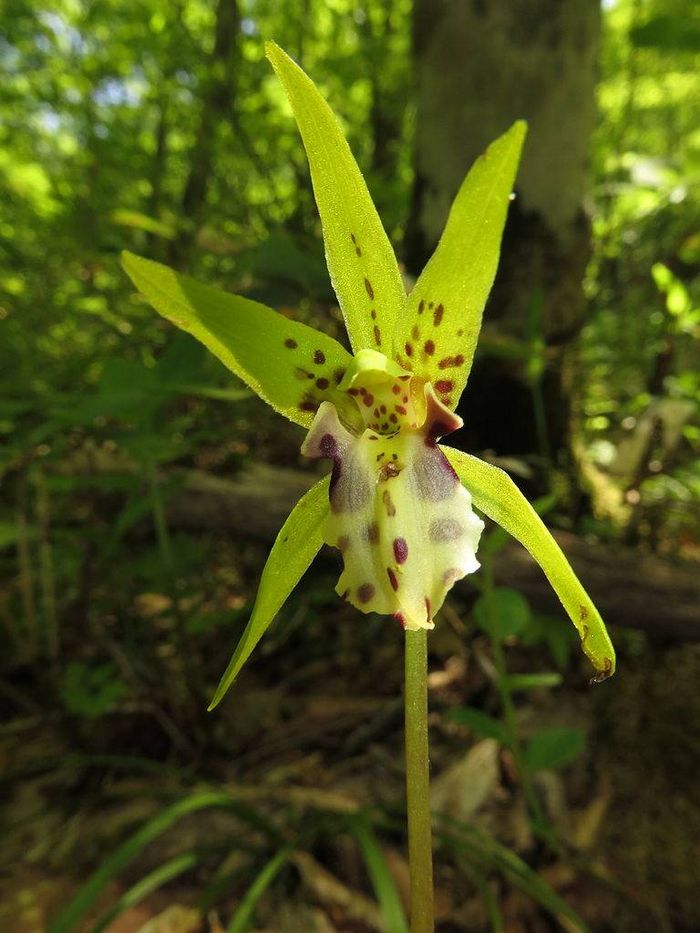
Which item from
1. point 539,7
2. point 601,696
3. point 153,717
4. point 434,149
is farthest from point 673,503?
point 153,717

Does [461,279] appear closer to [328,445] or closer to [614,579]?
[328,445]

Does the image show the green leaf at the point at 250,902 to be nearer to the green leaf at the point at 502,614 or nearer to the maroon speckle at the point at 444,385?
the green leaf at the point at 502,614

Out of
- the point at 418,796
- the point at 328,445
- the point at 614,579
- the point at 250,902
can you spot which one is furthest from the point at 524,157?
the point at 250,902

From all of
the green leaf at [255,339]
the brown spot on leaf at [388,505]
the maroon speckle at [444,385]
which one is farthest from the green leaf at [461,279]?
the brown spot on leaf at [388,505]

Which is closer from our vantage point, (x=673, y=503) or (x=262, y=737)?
(x=262, y=737)

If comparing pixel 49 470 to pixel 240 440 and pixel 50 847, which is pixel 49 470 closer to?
pixel 240 440

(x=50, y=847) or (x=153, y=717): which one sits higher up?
(x=153, y=717)
